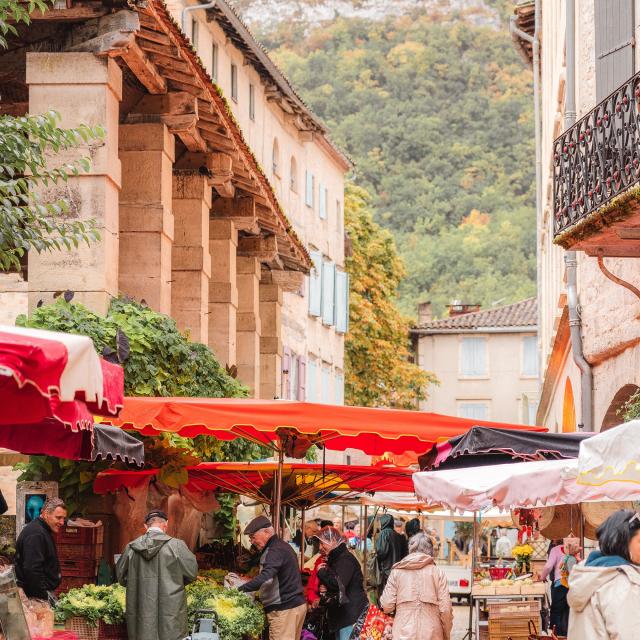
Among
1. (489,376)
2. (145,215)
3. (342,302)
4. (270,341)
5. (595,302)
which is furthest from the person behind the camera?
(489,376)

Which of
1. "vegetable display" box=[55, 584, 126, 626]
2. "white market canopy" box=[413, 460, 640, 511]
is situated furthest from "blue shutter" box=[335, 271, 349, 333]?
"white market canopy" box=[413, 460, 640, 511]

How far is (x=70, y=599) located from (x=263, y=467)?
14.4 ft

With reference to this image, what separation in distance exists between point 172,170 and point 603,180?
9059mm

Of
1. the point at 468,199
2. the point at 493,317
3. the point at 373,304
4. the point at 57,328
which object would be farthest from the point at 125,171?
the point at 468,199

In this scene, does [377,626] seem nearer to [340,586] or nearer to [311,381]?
[340,586]

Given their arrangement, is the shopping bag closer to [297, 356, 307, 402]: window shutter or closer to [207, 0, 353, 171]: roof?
[207, 0, 353, 171]: roof

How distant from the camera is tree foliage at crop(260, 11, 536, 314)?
10619 cm

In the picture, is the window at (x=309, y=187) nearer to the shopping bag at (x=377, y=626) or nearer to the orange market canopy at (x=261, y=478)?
the orange market canopy at (x=261, y=478)

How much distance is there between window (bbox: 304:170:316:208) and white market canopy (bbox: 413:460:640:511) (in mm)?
29791

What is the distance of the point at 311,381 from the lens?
41125mm

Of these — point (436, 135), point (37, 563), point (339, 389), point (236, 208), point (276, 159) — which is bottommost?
point (37, 563)

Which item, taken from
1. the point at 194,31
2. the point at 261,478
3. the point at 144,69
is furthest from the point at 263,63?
the point at 261,478

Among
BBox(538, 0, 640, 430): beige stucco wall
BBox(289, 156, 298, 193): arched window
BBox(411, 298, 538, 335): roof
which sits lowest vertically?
BBox(538, 0, 640, 430): beige stucco wall

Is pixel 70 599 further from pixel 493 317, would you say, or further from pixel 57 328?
pixel 493 317
